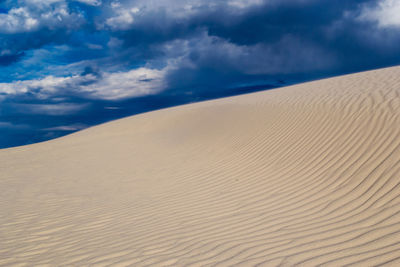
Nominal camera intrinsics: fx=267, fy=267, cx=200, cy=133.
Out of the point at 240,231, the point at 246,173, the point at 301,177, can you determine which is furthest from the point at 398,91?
the point at 240,231

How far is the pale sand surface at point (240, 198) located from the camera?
336cm

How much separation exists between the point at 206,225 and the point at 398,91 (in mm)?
7145

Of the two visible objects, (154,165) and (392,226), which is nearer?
(392,226)

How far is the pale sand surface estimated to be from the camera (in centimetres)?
336

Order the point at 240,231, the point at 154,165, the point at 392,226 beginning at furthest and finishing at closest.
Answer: the point at 154,165, the point at 240,231, the point at 392,226

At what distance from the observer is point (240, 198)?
5.26m

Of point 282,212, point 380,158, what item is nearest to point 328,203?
point 282,212

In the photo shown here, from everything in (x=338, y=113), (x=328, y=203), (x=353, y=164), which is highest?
(x=338, y=113)

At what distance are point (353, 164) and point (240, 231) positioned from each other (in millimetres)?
3015

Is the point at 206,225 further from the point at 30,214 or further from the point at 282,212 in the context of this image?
the point at 30,214

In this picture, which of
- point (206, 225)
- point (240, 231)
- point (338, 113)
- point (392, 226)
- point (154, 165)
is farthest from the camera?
point (154, 165)

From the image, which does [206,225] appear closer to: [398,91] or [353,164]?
[353,164]

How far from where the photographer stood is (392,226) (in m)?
3.34

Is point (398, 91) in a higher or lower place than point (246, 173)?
higher
